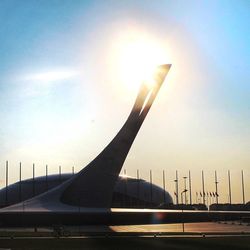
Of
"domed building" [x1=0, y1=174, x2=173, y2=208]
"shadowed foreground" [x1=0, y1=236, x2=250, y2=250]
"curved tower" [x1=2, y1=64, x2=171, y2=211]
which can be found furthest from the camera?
"domed building" [x1=0, y1=174, x2=173, y2=208]

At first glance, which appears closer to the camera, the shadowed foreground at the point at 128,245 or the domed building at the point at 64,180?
the shadowed foreground at the point at 128,245

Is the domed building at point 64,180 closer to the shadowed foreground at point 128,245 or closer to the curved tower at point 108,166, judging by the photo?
the curved tower at point 108,166

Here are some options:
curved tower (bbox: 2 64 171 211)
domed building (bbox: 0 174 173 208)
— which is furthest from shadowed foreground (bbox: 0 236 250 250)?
domed building (bbox: 0 174 173 208)

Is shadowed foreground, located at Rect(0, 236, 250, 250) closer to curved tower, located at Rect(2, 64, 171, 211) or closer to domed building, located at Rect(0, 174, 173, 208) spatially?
curved tower, located at Rect(2, 64, 171, 211)

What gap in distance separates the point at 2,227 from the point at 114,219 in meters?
12.7

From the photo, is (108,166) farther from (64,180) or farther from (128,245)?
(128,245)

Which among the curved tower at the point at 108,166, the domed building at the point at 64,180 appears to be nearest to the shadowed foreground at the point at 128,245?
the curved tower at the point at 108,166

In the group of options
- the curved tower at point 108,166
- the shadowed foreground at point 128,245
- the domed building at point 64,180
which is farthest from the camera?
the domed building at point 64,180

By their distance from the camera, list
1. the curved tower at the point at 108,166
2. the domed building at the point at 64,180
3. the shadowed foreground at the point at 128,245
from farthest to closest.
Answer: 1. the domed building at the point at 64,180
2. the curved tower at the point at 108,166
3. the shadowed foreground at the point at 128,245

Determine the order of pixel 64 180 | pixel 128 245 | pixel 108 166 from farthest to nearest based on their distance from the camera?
pixel 64 180 → pixel 108 166 → pixel 128 245

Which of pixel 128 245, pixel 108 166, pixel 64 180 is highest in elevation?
pixel 108 166

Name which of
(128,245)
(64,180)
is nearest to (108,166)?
(64,180)

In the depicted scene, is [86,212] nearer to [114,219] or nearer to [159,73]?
[114,219]

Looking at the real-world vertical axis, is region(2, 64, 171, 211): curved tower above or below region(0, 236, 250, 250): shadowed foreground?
above
